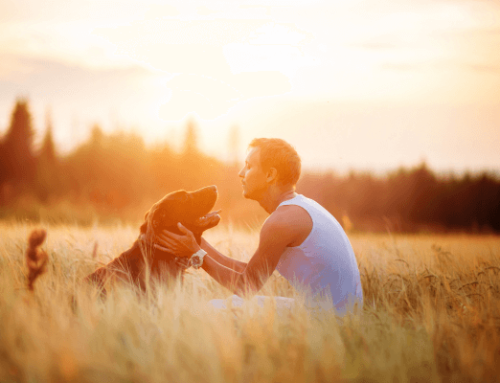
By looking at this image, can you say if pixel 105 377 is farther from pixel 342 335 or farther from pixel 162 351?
pixel 342 335

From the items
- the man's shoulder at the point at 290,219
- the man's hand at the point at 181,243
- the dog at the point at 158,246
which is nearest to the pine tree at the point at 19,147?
the dog at the point at 158,246

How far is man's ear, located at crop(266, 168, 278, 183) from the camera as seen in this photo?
3305 mm

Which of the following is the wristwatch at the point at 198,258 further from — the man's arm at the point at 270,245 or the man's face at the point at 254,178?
the man's face at the point at 254,178

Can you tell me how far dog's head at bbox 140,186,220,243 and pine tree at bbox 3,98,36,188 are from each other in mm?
26928

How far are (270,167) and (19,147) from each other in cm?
2981

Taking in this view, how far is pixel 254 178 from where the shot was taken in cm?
339

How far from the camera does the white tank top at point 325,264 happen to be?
9.87 feet

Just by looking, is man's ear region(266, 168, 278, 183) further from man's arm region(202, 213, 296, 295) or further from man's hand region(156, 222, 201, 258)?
man's hand region(156, 222, 201, 258)

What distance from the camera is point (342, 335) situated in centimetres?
245

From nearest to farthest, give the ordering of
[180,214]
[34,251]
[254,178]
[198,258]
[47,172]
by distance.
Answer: [34,251] < [198,258] < [254,178] < [180,214] < [47,172]

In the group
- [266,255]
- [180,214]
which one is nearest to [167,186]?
[180,214]

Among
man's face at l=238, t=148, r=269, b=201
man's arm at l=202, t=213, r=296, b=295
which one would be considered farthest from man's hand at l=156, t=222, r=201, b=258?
man's face at l=238, t=148, r=269, b=201

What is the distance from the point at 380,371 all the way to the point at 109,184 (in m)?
26.3

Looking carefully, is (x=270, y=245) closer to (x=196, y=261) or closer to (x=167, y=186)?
(x=196, y=261)
